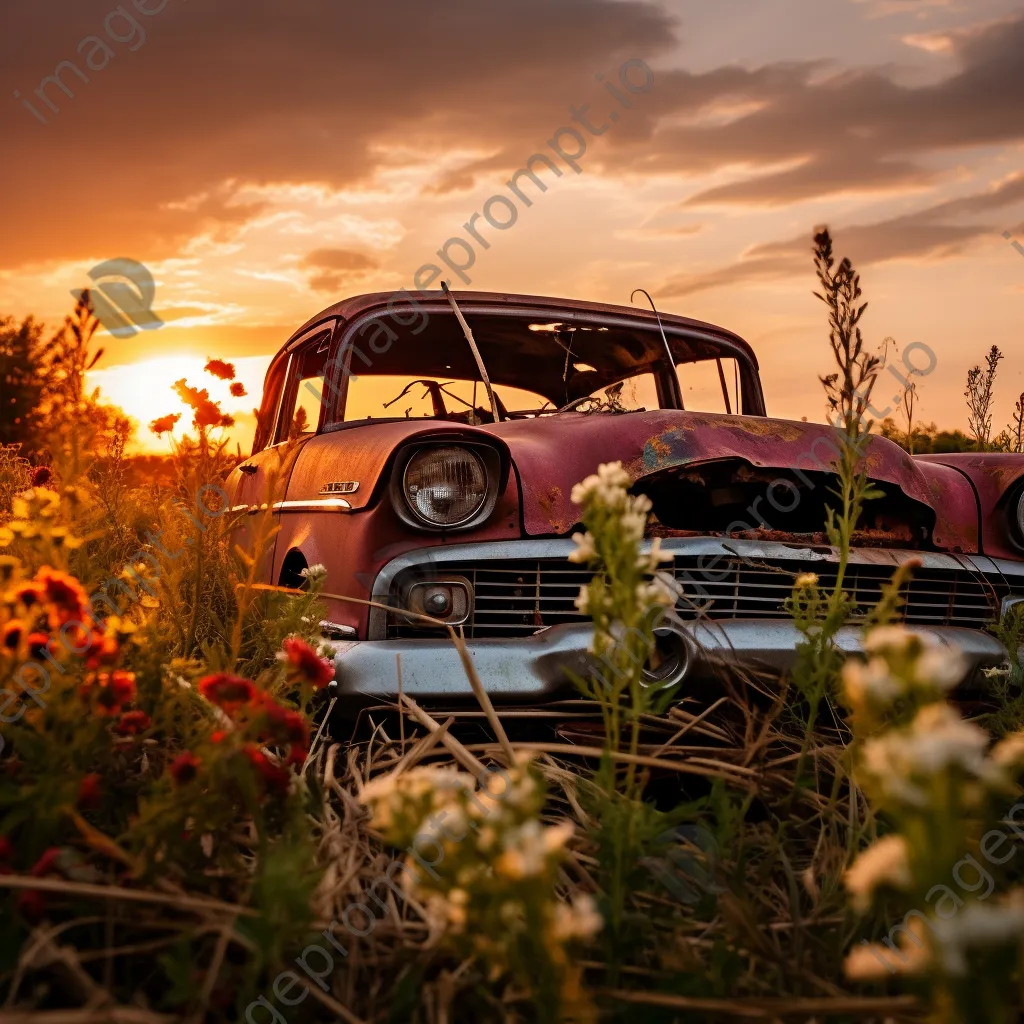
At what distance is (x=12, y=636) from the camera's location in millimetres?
1312

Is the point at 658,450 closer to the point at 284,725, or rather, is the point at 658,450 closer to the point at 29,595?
the point at 284,725

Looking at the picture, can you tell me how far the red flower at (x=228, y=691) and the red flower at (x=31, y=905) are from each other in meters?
0.32

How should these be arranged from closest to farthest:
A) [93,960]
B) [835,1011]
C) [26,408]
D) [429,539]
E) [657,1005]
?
[835,1011] → [657,1005] → [93,960] → [429,539] → [26,408]

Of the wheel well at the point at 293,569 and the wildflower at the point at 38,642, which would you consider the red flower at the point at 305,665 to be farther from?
the wheel well at the point at 293,569

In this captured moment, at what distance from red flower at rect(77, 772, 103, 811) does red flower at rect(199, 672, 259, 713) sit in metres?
0.19

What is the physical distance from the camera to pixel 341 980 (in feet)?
4.36

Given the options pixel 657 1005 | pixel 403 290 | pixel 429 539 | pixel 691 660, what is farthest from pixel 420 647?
pixel 403 290

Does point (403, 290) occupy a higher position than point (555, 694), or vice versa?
point (403, 290)

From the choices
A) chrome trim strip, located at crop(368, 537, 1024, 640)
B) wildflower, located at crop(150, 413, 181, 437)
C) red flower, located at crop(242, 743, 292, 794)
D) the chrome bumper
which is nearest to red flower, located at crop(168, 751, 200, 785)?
red flower, located at crop(242, 743, 292, 794)

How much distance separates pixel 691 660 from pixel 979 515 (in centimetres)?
129

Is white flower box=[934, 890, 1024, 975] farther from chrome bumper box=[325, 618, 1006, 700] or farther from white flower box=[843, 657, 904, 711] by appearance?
chrome bumper box=[325, 618, 1006, 700]

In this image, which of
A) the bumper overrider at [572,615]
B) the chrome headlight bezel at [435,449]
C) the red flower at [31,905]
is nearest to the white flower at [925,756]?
the red flower at [31,905]

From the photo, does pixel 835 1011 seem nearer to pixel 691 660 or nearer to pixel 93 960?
pixel 93 960

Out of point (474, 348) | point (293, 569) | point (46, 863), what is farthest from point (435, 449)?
point (46, 863)
